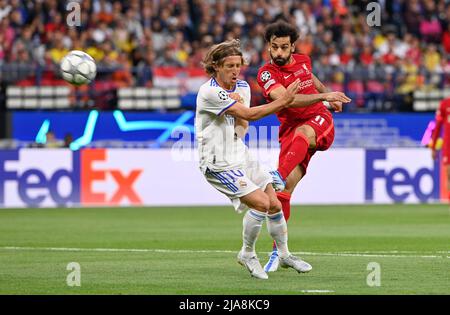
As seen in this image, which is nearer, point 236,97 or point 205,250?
point 236,97

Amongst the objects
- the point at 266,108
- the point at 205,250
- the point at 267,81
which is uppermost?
the point at 267,81

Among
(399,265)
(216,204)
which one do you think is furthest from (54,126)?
(399,265)

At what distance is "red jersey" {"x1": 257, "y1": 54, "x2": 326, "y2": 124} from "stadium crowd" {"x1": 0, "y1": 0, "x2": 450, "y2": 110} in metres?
13.3

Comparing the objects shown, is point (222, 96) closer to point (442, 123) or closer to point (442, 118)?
point (442, 118)

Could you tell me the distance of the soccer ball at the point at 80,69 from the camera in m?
14.5

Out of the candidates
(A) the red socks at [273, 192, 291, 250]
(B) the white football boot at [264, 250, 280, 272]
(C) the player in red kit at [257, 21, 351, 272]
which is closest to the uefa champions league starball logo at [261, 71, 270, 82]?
(C) the player in red kit at [257, 21, 351, 272]

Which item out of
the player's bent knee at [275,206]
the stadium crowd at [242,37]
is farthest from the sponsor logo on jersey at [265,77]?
the stadium crowd at [242,37]

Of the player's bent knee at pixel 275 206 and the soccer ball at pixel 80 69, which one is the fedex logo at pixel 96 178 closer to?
the soccer ball at pixel 80 69

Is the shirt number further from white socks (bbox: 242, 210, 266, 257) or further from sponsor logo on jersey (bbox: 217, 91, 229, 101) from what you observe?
sponsor logo on jersey (bbox: 217, 91, 229, 101)

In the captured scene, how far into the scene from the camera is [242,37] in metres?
29.0

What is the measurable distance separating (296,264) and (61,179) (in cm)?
1238

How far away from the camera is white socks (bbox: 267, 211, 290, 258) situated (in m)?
11.3

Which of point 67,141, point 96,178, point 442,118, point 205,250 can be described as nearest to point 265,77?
point 205,250

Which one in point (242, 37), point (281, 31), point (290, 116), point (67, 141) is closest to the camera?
point (281, 31)
